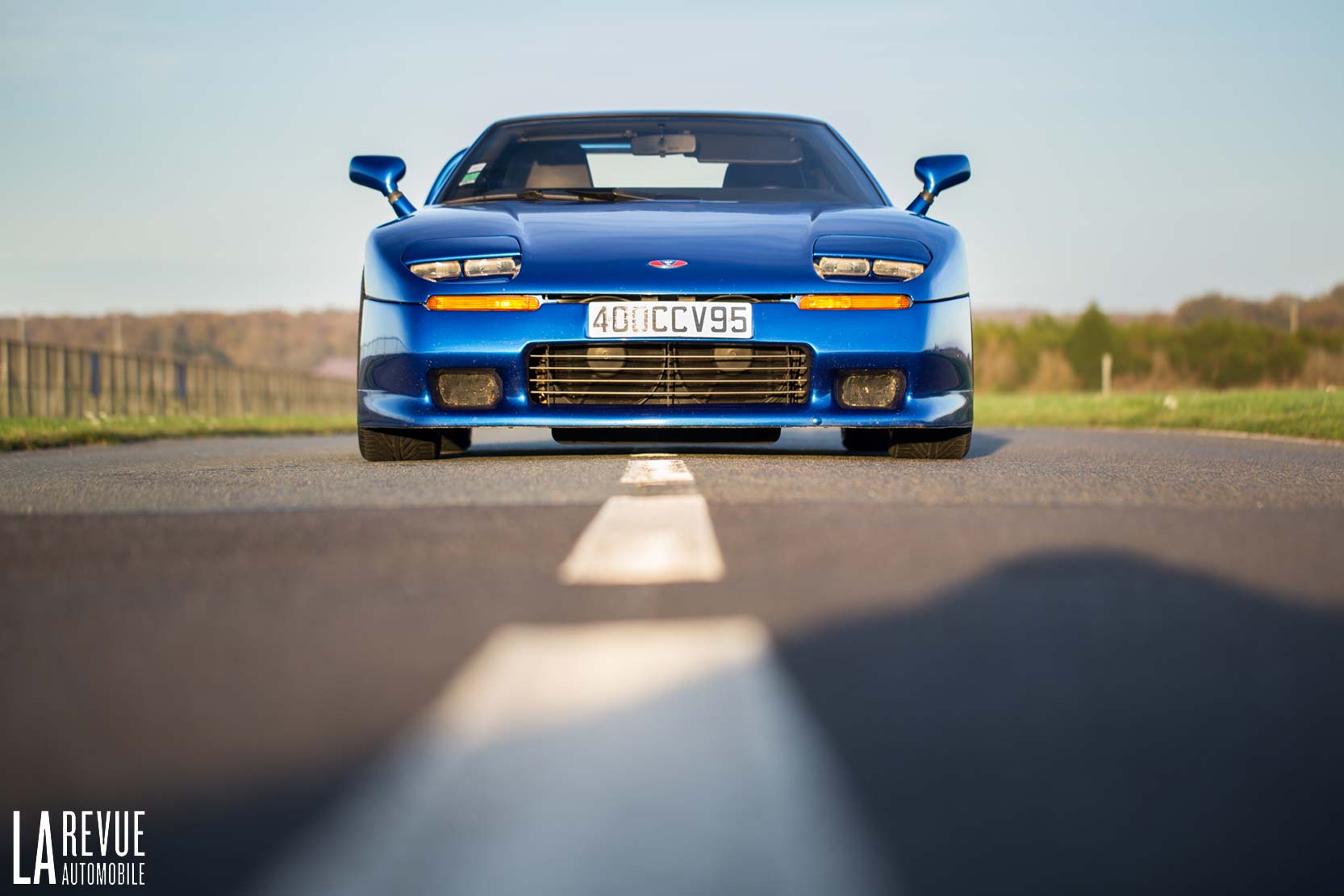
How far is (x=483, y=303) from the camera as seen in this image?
559cm

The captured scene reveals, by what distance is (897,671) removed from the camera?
2.08 m

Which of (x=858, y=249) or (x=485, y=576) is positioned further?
(x=858, y=249)

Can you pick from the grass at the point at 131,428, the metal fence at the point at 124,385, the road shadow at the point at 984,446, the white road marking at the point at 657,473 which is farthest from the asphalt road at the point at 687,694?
the metal fence at the point at 124,385

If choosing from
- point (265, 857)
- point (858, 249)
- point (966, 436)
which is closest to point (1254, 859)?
point (265, 857)

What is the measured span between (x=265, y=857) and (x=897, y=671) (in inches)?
37.4

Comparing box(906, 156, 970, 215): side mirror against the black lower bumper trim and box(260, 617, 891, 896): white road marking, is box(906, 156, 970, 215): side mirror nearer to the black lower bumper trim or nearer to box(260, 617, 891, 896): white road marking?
the black lower bumper trim

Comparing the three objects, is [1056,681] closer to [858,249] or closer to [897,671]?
[897,671]

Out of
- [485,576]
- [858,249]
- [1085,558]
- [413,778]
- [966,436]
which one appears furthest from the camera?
[966,436]

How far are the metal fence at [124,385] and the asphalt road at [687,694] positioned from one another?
22932 millimetres

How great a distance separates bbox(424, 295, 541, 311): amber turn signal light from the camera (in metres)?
5.55

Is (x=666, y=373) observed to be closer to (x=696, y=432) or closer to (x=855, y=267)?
(x=696, y=432)

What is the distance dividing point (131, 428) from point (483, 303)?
8.99m

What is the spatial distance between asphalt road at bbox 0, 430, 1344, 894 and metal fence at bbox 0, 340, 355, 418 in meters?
22.9

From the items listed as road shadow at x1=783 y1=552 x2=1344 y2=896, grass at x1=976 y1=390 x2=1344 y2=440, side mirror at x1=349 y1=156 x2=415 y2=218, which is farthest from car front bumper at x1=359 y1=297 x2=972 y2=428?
grass at x1=976 y1=390 x2=1344 y2=440
